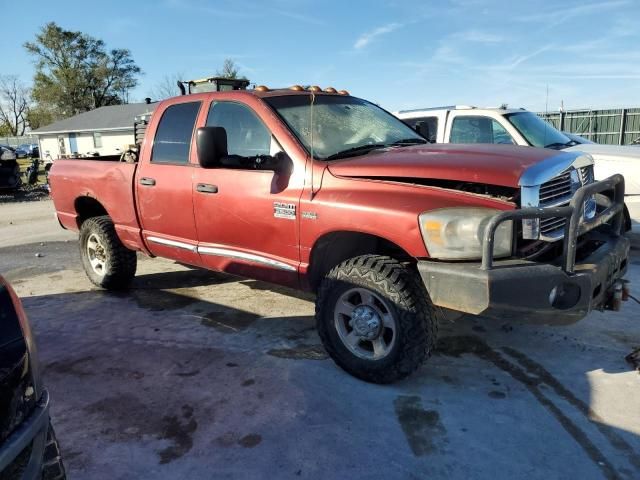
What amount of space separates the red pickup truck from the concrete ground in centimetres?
40

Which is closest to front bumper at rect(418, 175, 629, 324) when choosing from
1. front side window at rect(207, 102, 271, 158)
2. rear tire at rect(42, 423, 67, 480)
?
front side window at rect(207, 102, 271, 158)

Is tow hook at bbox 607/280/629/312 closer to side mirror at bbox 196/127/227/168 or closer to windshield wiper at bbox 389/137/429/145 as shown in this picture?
windshield wiper at bbox 389/137/429/145

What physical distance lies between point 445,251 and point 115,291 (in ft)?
13.3

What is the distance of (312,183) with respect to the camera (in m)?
3.52

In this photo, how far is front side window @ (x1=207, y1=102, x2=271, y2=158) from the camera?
3.92 m

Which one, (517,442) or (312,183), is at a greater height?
(312,183)

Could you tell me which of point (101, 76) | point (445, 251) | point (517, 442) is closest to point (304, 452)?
point (517, 442)

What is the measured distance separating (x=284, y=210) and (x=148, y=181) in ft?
5.44

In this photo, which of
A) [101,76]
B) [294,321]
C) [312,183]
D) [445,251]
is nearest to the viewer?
[445,251]

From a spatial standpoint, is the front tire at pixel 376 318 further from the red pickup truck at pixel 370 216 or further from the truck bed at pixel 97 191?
the truck bed at pixel 97 191

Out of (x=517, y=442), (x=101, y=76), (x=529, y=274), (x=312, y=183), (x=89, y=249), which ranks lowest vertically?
(x=517, y=442)

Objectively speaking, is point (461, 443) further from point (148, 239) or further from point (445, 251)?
point (148, 239)

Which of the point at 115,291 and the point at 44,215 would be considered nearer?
the point at 115,291

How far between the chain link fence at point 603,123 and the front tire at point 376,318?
19443 millimetres
